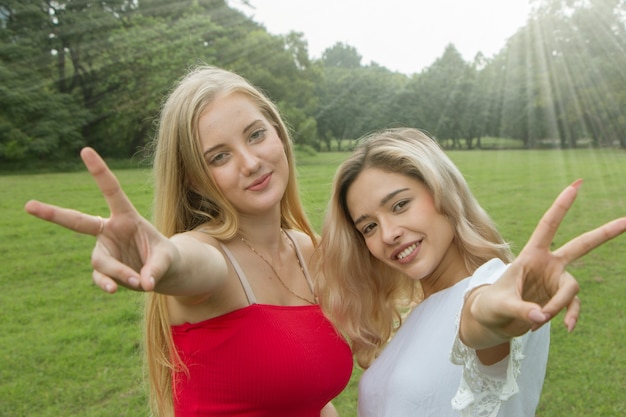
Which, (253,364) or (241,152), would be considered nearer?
(253,364)

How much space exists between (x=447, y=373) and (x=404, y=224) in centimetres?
59

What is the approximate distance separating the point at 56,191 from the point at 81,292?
11001 mm

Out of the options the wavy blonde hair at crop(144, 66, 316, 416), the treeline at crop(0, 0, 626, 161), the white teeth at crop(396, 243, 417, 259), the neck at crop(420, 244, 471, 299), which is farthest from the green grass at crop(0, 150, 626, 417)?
the treeline at crop(0, 0, 626, 161)

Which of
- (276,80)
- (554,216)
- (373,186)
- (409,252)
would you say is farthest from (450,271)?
(276,80)

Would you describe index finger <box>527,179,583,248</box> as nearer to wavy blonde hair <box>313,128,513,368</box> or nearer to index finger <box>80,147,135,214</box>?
wavy blonde hair <box>313,128,513,368</box>

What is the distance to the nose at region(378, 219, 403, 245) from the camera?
2.21m

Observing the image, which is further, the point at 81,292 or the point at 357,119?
the point at 357,119

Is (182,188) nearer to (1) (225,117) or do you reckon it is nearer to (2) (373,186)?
(1) (225,117)

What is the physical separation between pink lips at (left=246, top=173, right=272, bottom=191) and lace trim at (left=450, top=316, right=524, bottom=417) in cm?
100

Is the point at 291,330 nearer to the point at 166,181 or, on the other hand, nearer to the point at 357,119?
the point at 166,181

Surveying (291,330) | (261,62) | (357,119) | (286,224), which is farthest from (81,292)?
(357,119)

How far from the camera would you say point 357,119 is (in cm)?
5181

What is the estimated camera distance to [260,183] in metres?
2.33

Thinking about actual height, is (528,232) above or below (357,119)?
above
